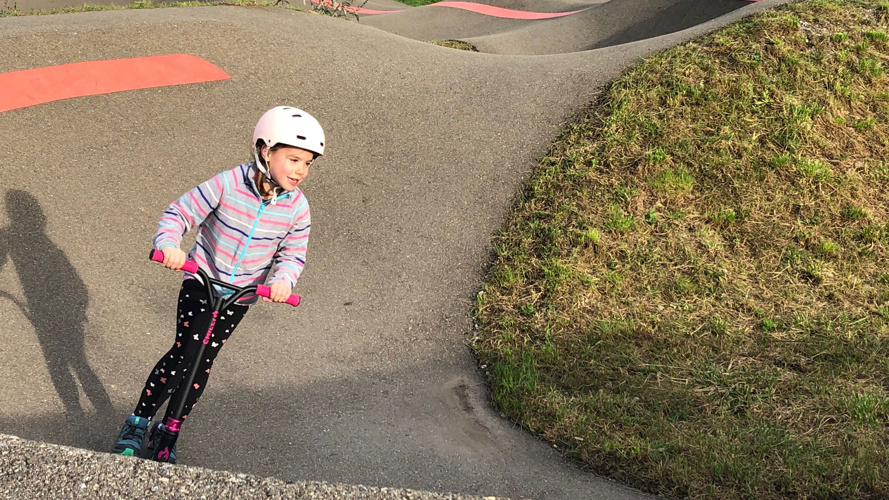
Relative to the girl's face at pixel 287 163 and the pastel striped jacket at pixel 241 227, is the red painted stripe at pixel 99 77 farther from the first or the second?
the girl's face at pixel 287 163

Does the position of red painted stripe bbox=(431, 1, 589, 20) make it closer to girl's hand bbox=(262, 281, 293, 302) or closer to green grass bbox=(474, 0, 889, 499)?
green grass bbox=(474, 0, 889, 499)

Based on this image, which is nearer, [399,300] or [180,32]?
[399,300]

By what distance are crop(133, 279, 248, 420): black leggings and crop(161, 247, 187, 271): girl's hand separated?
0.40 m

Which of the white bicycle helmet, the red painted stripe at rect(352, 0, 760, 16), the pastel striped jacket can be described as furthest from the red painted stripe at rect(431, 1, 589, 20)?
the white bicycle helmet

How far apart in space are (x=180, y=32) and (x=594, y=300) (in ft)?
21.1

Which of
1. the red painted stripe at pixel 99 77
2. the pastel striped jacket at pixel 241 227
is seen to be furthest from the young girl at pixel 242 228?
the red painted stripe at pixel 99 77

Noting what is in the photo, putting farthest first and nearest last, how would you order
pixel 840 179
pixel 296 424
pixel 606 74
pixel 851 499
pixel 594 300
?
pixel 606 74
pixel 840 179
pixel 594 300
pixel 296 424
pixel 851 499

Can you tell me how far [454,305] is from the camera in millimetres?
6887

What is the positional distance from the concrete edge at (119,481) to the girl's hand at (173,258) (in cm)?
92

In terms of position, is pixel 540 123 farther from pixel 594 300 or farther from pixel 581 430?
pixel 581 430

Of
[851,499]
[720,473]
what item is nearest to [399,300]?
[720,473]

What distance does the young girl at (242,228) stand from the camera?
3910 mm

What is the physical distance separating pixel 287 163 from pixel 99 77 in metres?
6.28

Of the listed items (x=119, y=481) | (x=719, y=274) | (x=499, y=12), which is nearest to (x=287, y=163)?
(x=119, y=481)
